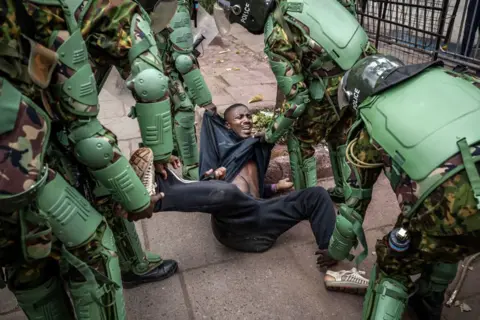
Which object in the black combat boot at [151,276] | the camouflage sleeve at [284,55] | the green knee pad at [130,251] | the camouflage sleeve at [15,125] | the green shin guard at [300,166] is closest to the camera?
the camouflage sleeve at [15,125]

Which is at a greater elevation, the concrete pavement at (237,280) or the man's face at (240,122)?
the man's face at (240,122)

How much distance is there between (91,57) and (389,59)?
4.39ft

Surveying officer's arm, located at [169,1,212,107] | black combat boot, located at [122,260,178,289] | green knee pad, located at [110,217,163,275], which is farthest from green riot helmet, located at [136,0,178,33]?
black combat boot, located at [122,260,178,289]

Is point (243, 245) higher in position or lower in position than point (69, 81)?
lower

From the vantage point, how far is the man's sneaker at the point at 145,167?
1.89 m

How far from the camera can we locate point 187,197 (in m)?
2.44

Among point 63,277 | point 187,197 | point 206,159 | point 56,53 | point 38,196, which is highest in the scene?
point 56,53

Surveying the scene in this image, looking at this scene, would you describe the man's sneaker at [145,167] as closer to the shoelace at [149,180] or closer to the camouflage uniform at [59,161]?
the shoelace at [149,180]

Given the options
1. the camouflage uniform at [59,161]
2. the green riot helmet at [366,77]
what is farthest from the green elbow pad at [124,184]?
the green riot helmet at [366,77]

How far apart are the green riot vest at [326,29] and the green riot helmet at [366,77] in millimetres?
695

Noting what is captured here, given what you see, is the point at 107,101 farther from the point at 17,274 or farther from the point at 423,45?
the point at 17,274

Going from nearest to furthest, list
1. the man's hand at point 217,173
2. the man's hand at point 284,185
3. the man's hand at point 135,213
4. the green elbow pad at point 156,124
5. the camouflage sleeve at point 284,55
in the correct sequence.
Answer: the man's hand at point 135,213, the green elbow pad at point 156,124, the camouflage sleeve at point 284,55, the man's hand at point 217,173, the man's hand at point 284,185

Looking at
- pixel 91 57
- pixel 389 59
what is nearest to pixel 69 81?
pixel 91 57

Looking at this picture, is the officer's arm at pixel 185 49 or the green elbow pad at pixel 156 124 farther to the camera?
the officer's arm at pixel 185 49
